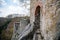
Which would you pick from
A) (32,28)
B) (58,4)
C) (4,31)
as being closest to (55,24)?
(58,4)

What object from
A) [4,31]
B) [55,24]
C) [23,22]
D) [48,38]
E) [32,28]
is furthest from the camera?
[4,31]

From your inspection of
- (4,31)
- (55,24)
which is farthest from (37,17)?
(4,31)

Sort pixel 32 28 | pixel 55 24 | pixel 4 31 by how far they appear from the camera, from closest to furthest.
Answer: pixel 55 24
pixel 32 28
pixel 4 31

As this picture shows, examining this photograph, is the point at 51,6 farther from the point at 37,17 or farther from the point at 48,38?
the point at 37,17

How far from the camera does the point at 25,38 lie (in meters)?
8.25

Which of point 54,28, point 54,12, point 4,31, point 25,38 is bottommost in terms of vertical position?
point 4,31

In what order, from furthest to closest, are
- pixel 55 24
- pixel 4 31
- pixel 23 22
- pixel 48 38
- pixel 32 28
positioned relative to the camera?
1. pixel 4 31
2. pixel 23 22
3. pixel 32 28
4. pixel 48 38
5. pixel 55 24

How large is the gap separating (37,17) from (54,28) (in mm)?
2906

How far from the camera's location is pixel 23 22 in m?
11.9

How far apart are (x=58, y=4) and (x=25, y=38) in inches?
132

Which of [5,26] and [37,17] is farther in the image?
[5,26]

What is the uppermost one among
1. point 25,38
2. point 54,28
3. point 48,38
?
point 54,28

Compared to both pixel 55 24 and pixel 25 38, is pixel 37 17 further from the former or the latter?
pixel 55 24

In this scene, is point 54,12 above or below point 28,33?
above
